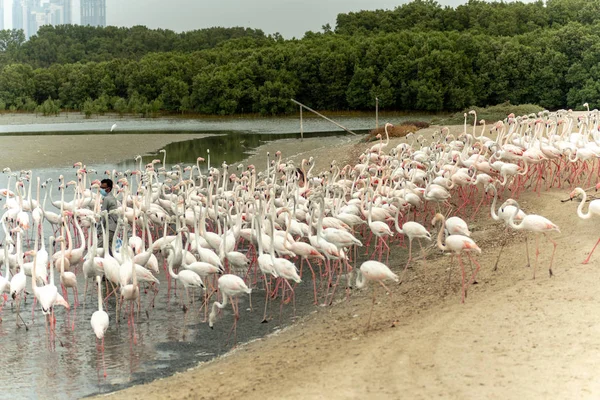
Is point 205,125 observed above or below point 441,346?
above

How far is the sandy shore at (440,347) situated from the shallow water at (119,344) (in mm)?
510

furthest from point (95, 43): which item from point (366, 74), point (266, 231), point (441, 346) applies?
point (441, 346)

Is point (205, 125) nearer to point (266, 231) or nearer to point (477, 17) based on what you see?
point (477, 17)

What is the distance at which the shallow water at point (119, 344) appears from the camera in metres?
9.32

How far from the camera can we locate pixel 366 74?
2724 inches

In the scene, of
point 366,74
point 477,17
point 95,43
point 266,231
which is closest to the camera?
point 266,231

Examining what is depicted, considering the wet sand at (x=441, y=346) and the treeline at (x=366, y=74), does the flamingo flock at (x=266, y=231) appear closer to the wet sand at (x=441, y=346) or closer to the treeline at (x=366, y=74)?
the wet sand at (x=441, y=346)

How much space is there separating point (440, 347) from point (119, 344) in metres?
4.57

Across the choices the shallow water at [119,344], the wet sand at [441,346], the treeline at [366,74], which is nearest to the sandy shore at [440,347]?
the wet sand at [441,346]

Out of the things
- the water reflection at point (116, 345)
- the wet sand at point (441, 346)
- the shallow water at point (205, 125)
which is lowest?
the water reflection at point (116, 345)

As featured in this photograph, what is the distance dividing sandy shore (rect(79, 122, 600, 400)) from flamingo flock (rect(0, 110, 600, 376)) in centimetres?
55

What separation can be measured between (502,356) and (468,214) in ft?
28.4

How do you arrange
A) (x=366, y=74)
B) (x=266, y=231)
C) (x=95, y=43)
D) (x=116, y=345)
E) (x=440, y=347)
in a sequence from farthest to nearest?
(x=95, y=43) → (x=366, y=74) → (x=266, y=231) → (x=116, y=345) → (x=440, y=347)

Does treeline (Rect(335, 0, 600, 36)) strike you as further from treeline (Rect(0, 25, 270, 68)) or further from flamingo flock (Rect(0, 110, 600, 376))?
flamingo flock (Rect(0, 110, 600, 376))
